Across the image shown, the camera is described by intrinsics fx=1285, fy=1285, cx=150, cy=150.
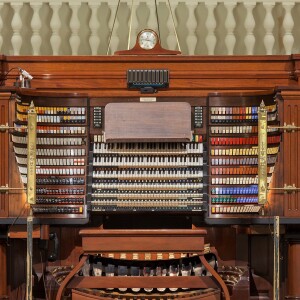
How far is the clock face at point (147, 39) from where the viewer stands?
367 inches

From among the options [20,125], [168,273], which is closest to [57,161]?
[20,125]

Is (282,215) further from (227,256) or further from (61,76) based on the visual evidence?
(61,76)

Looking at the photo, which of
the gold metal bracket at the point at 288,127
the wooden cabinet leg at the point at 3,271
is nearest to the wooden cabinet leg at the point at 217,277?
the gold metal bracket at the point at 288,127

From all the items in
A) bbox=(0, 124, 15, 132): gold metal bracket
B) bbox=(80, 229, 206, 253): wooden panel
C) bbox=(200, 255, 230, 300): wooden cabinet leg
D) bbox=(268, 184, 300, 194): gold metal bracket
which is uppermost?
bbox=(0, 124, 15, 132): gold metal bracket

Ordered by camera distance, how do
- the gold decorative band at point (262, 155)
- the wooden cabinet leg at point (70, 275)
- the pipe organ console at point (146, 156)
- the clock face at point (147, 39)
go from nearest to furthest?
the wooden cabinet leg at point (70, 275) → the gold decorative band at point (262, 155) → the pipe organ console at point (146, 156) → the clock face at point (147, 39)

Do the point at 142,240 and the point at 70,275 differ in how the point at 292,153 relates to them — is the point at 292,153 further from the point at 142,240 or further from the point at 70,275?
the point at 70,275

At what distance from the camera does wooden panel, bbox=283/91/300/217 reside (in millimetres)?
8727

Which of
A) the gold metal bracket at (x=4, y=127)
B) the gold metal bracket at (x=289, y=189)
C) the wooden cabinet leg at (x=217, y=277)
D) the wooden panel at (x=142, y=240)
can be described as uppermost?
the gold metal bracket at (x=4, y=127)

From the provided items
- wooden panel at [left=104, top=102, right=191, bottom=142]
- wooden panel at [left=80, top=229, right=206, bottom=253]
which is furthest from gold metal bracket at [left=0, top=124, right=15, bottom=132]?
wooden panel at [left=80, top=229, right=206, bottom=253]

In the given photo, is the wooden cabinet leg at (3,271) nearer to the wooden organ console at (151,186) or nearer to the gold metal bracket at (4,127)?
Result: the wooden organ console at (151,186)

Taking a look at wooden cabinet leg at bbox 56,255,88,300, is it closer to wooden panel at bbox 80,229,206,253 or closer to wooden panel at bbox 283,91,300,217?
wooden panel at bbox 80,229,206,253

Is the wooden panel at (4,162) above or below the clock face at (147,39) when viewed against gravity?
below

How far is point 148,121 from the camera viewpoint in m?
8.87

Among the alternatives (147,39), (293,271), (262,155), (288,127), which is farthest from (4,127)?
(293,271)
